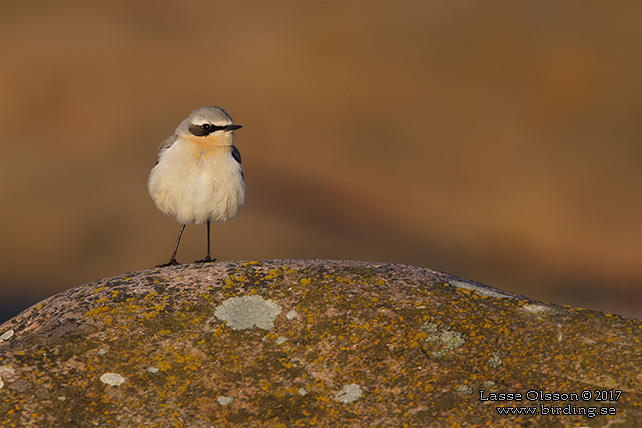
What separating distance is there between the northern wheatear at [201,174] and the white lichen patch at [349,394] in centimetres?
475

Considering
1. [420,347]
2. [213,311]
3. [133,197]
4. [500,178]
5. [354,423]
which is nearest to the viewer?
[354,423]

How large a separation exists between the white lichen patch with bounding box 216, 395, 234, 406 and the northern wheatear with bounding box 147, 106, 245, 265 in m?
4.57

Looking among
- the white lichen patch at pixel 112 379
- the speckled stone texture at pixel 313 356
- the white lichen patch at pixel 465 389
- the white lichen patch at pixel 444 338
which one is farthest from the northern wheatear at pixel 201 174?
the white lichen patch at pixel 465 389

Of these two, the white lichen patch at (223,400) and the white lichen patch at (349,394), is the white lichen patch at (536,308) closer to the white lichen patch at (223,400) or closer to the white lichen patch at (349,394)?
the white lichen patch at (349,394)

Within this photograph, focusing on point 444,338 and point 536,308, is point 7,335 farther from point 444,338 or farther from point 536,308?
point 536,308

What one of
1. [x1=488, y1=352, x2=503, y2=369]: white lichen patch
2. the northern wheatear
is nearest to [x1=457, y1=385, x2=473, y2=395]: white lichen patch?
[x1=488, y1=352, x2=503, y2=369]: white lichen patch

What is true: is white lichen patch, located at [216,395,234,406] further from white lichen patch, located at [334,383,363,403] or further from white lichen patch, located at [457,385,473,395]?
white lichen patch, located at [457,385,473,395]

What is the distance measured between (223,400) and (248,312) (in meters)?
1.01

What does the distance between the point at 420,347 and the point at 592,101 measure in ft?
99.7

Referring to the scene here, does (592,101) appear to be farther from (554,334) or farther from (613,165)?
(554,334)

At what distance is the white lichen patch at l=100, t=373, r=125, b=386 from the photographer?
20.3 feet

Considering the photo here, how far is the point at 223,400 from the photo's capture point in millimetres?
6121

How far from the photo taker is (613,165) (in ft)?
108

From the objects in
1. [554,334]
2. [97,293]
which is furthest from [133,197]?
[554,334]
